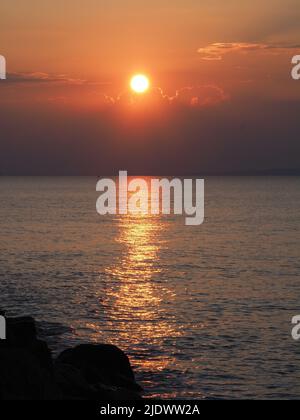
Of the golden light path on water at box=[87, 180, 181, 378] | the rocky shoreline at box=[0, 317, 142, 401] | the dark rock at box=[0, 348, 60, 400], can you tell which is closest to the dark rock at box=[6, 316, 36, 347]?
the rocky shoreline at box=[0, 317, 142, 401]

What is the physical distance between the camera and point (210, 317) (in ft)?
142

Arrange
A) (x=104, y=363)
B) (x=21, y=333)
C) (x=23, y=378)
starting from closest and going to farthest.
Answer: (x=23, y=378)
(x=21, y=333)
(x=104, y=363)

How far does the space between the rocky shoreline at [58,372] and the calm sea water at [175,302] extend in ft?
5.97

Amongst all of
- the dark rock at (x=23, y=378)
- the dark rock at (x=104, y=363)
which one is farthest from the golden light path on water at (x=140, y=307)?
the dark rock at (x=23, y=378)

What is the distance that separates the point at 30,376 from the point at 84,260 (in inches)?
2101

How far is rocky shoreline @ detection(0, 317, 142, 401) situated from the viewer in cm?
2150

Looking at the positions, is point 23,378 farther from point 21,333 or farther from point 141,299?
point 141,299

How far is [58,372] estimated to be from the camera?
25781mm

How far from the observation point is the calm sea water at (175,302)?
32.2 meters

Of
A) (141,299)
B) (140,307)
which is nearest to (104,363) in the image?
(140,307)

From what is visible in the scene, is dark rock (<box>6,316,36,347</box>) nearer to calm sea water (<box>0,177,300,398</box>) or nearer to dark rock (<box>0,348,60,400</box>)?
dark rock (<box>0,348,60,400</box>)

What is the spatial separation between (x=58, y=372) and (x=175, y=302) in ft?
78.8

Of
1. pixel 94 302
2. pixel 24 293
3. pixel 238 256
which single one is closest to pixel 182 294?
pixel 94 302

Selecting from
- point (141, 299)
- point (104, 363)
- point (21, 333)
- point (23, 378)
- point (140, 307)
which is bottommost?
point (104, 363)
